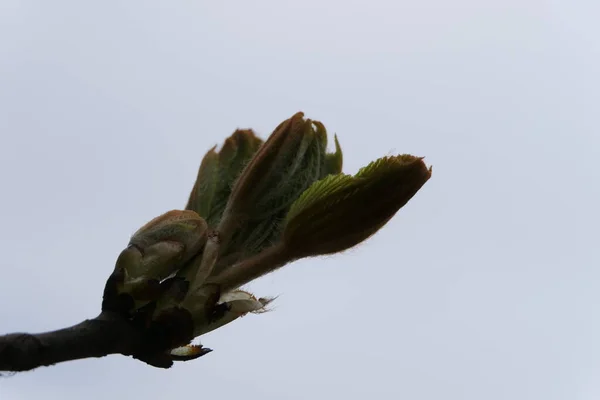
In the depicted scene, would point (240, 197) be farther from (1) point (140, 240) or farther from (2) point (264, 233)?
(1) point (140, 240)

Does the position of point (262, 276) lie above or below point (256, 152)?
below

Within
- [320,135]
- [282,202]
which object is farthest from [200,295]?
[320,135]

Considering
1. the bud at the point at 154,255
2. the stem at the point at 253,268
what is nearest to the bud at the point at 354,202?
the stem at the point at 253,268

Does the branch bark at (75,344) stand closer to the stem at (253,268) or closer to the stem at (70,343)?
the stem at (70,343)

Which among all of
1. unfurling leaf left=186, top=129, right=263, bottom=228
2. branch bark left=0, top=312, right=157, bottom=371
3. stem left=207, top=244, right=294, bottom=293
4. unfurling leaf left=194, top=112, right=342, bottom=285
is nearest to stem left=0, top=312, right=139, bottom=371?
branch bark left=0, top=312, right=157, bottom=371

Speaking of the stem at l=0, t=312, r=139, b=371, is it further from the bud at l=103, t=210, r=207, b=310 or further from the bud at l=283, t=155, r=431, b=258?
the bud at l=283, t=155, r=431, b=258
